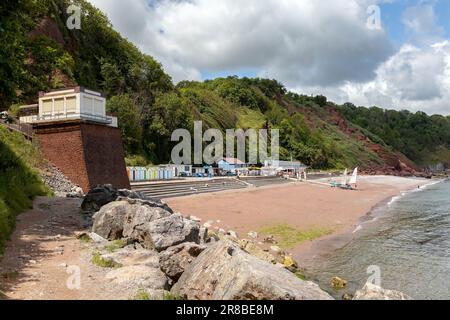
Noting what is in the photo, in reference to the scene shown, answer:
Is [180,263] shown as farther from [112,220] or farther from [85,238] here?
[85,238]

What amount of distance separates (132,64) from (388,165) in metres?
110

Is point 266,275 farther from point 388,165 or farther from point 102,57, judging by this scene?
point 388,165

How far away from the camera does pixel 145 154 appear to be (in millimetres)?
50688

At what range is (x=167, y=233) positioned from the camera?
35.2 ft

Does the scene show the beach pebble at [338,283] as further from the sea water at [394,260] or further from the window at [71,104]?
the window at [71,104]

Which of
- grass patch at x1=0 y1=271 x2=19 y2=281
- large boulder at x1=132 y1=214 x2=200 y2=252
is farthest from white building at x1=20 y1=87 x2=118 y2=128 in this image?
grass patch at x1=0 y1=271 x2=19 y2=281

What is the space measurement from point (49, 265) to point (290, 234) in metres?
13.9

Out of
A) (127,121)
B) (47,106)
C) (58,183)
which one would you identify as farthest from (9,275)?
(127,121)

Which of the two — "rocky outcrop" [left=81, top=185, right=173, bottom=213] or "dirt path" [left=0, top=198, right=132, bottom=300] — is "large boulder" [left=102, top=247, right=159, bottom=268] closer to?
"dirt path" [left=0, top=198, right=132, bottom=300]

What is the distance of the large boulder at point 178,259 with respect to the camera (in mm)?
8512

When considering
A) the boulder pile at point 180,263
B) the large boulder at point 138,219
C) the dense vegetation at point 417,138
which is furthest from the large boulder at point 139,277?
the dense vegetation at point 417,138

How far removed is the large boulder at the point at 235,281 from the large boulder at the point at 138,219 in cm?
400

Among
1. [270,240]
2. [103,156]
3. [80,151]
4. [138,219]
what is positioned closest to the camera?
[138,219]

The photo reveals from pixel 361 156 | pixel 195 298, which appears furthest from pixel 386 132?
pixel 195 298
